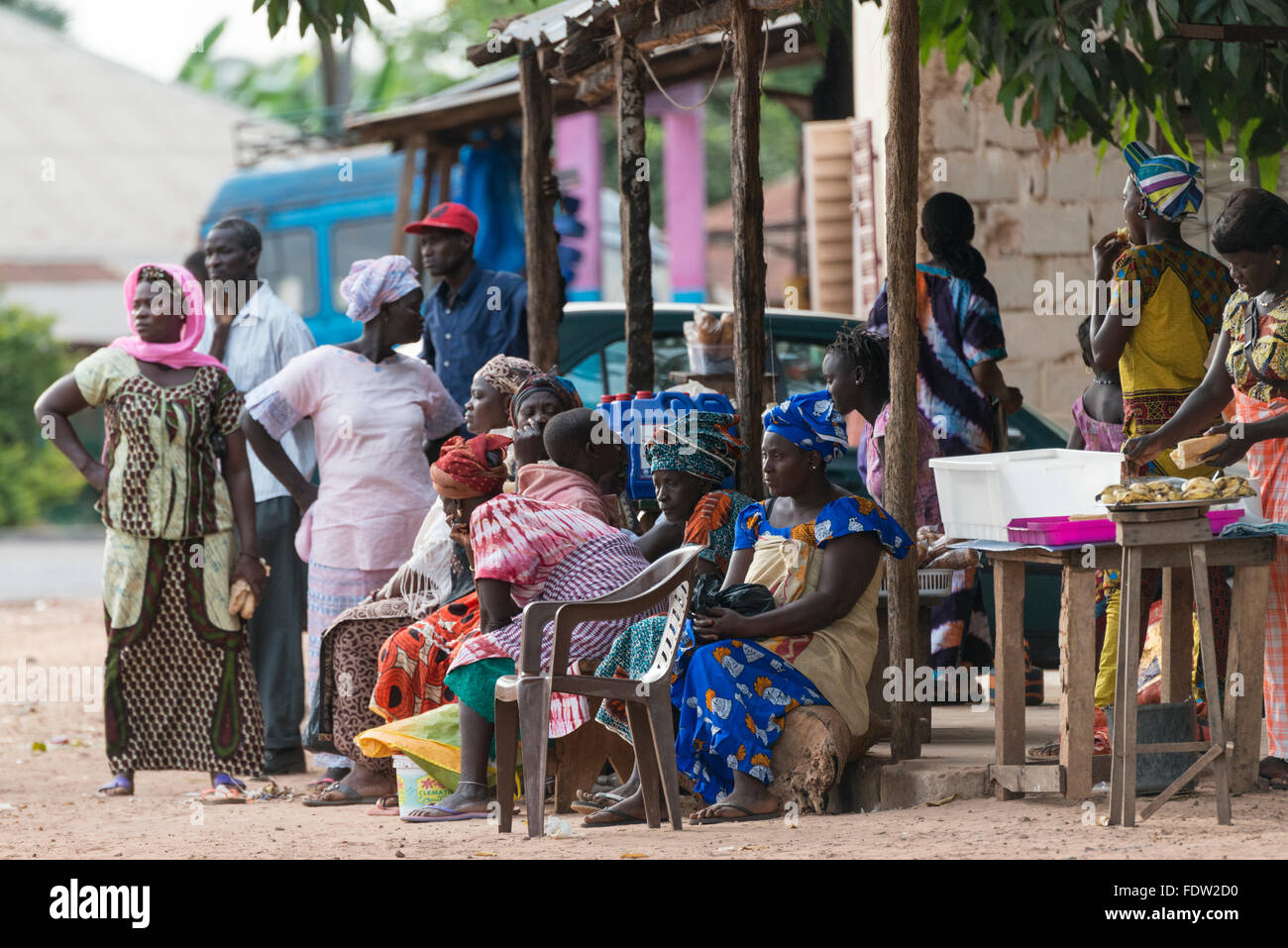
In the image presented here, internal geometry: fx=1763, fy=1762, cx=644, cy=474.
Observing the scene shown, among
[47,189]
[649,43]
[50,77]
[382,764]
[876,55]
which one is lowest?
[382,764]

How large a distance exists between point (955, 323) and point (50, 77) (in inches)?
1446

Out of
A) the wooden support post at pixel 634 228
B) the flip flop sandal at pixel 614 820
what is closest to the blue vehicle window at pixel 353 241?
the wooden support post at pixel 634 228

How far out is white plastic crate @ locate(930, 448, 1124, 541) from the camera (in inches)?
195

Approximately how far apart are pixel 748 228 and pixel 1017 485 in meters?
1.86

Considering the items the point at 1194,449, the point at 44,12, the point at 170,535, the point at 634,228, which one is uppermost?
the point at 44,12

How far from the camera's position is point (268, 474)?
7.12m

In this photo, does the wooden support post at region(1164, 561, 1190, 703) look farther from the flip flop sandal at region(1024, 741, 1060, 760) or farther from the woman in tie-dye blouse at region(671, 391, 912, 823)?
the woman in tie-dye blouse at region(671, 391, 912, 823)

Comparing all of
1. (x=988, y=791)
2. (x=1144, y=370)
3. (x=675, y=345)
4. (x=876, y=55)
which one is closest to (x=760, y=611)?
(x=988, y=791)

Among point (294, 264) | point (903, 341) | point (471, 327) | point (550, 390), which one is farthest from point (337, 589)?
point (294, 264)

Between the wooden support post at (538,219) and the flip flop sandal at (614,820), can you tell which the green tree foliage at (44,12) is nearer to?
the wooden support post at (538,219)

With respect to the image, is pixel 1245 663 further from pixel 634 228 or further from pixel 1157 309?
pixel 634 228

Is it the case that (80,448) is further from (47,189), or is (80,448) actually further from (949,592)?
(47,189)

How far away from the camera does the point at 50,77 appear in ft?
129

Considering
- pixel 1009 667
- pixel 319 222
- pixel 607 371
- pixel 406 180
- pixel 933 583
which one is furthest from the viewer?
pixel 319 222
